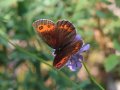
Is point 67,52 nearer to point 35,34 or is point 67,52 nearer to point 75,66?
point 75,66

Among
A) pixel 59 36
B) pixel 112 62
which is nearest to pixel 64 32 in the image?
pixel 59 36

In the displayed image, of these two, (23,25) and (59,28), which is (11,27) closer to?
(23,25)

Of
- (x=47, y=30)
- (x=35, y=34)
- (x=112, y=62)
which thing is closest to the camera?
(x=47, y=30)

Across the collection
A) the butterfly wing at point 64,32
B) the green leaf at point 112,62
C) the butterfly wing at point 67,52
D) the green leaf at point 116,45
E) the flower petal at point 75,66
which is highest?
the butterfly wing at point 64,32

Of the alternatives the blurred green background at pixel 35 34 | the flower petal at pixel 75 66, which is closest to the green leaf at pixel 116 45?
the blurred green background at pixel 35 34

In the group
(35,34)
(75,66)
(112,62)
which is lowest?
(112,62)

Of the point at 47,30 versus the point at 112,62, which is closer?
the point at 47,30

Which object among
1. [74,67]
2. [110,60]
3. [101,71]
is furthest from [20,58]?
[101,71]

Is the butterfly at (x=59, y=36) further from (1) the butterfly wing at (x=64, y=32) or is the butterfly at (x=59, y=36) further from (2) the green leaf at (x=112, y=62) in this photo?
(2) the green leaf at (x=112, y=62)
